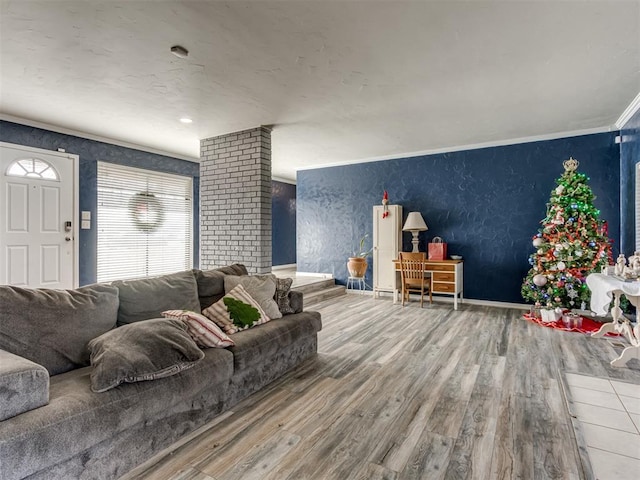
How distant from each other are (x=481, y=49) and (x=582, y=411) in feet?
8.78

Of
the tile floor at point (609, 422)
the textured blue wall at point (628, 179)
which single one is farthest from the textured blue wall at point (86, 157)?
the textured blue wall at point (628, 179)

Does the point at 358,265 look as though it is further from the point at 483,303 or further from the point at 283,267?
the point at 283,267

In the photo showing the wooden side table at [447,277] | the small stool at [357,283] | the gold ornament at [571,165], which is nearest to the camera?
the gold ornament at [571,165]

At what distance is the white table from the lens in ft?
9.39

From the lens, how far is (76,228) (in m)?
4.69

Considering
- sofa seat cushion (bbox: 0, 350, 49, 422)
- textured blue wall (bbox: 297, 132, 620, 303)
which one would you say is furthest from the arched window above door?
textured blue wall (bbox: 297, 132, 620, 303)

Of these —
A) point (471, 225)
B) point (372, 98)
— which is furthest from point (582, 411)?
point (471, 225)

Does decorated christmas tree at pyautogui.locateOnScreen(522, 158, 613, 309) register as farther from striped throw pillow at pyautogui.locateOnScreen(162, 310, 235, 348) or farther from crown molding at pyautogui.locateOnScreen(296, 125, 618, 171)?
striped throw pillow at pyautogui.locateOnScreen(162, 310, 235, 348)

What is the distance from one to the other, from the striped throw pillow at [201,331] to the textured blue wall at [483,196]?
4428 mm

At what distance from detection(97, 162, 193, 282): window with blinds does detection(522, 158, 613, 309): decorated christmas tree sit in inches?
225

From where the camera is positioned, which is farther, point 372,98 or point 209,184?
point 209,184

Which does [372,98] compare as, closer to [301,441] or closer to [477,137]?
[477,137]

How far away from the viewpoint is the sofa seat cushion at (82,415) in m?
1.22

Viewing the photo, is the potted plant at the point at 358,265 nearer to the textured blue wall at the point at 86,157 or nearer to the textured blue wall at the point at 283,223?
the textured blue wall at the point at 283,223
